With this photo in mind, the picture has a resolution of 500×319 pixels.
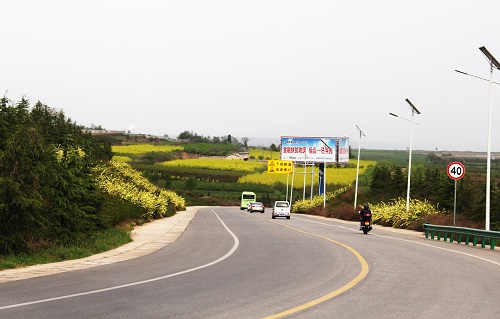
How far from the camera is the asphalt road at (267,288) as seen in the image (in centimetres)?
1029

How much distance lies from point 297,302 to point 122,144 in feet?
548

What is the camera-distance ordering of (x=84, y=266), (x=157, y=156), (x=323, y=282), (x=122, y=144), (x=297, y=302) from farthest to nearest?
(x=122, y=144) → (x=157, y=156) → (x=84, y=266) → (x=323, y=282) → (x=297, y=302)

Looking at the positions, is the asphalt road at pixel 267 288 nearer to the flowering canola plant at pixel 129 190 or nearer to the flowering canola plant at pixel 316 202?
the flowering canola plant at pixel 129 190

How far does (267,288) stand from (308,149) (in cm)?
8812

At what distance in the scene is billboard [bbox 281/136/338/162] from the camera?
9931 cm

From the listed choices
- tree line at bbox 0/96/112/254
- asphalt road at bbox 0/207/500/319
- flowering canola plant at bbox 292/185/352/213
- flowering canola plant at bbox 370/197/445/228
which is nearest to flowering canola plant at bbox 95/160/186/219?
tree line at bbox 0/96/112/254

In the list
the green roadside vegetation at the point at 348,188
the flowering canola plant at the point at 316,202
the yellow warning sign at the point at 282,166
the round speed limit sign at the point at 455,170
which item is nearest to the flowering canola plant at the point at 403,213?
the green roadside vegetation at the point at 348,188

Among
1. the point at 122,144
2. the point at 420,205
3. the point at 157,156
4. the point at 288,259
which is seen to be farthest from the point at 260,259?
the point at 122,144

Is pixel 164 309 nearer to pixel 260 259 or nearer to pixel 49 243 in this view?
pixel 260 259

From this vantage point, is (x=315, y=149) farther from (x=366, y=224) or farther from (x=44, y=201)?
(x=44, y=201)

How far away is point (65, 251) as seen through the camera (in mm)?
19156

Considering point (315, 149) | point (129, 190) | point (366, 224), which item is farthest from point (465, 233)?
point (315, 149)

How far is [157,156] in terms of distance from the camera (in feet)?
530

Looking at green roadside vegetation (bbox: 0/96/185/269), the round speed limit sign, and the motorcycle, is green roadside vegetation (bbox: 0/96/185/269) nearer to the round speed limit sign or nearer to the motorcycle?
the motorcycle
